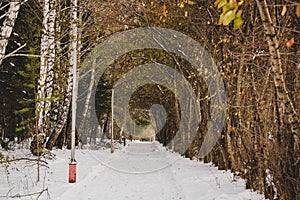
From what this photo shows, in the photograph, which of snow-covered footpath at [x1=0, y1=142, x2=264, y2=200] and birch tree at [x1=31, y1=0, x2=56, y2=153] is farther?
birch tree at [x1=31, y1=0, x2=56, y2=153]

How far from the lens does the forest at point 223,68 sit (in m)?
7.04

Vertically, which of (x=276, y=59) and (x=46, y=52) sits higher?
(x=46, y=52)

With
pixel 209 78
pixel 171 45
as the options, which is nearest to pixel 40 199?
pixel 209 78

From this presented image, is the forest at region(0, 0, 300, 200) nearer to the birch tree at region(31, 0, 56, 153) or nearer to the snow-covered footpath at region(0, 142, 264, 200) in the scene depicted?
the birch tree at region(31, 0, 56, 153)

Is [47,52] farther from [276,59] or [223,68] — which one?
[276,59]

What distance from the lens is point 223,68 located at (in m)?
14.0

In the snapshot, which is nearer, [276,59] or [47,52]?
[276,59]

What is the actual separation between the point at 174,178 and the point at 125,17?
26.5 feet

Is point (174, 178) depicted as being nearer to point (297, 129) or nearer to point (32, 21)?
point (297, 129)

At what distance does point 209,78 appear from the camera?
17500mm

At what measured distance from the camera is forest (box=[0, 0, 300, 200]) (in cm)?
704

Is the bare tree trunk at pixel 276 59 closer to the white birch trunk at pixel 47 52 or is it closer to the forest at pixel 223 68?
the forest at pixel 223 68

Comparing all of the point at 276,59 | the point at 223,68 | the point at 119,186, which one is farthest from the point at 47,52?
the point at 276,59

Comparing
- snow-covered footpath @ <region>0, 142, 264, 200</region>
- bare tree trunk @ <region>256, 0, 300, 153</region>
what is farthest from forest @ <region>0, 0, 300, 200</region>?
snow-covered footpath @ <region>0, 142, 264, 200</region>
